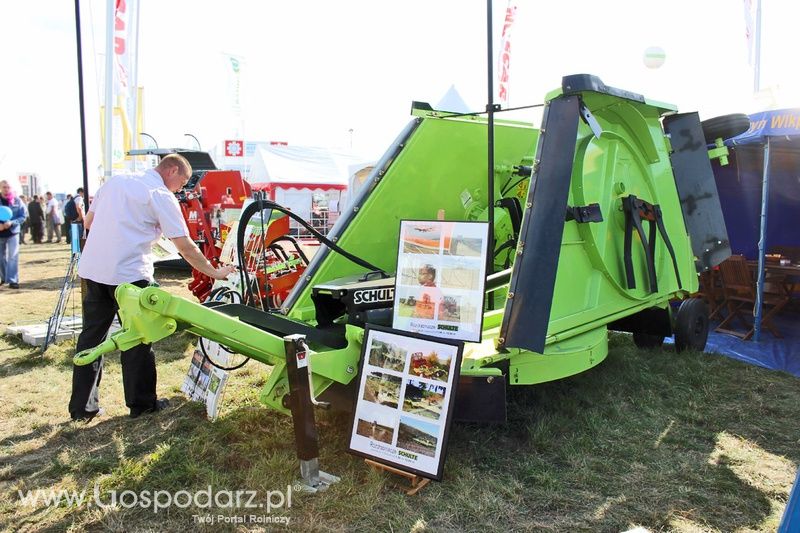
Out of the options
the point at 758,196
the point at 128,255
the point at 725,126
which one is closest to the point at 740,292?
the point at 758,196

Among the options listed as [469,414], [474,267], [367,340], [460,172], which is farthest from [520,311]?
[460,172]

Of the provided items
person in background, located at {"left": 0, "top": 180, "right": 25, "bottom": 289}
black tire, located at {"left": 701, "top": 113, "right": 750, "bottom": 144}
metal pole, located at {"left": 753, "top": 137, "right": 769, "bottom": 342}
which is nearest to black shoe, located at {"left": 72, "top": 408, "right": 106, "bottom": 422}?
black tire, located at {"left": 701, "top": 113, "right": 750, "bottom": 144}

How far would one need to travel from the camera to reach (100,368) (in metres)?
3.63

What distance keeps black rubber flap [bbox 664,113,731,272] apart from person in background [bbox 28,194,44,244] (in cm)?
1889

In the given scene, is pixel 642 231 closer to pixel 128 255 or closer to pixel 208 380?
pixel 208 380

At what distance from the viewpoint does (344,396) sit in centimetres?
287

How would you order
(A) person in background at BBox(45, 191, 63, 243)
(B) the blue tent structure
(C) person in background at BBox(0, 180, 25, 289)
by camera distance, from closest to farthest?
1. (B) the blue tent structure
2. (C) person in background at BBox(0, 180, 25, 289)
3. (A) person in background at BBox(45, 191, 63, 243)

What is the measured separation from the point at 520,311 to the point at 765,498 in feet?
4.68

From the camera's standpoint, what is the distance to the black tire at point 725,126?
176 inches

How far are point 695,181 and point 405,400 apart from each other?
3.22m

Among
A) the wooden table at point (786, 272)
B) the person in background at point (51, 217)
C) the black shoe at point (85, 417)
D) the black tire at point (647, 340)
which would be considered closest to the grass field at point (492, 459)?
the black shoe at point (85, 417)

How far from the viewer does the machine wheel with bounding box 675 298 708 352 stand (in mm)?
4746

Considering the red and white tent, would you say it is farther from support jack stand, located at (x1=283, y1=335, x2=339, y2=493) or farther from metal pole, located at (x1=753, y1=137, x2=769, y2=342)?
support jack stand, located at (x1=283, y1=335, x2=339, y2=493)

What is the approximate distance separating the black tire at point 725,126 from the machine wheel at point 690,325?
137 cm
